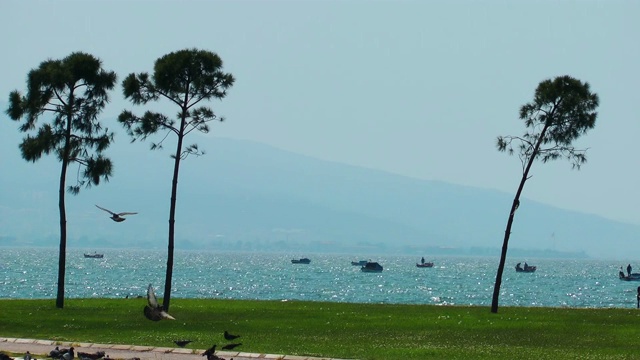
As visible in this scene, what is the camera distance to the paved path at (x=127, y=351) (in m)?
28.8

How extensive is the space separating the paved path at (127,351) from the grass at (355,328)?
1.26 metres

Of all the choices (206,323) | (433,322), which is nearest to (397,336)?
(433,322)

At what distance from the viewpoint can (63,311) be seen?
4803 centimetres

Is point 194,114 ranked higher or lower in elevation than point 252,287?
higher

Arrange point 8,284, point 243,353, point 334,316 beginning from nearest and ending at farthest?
point 243,353 < point 334,316 < point 8,284

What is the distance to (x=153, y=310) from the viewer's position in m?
42.0

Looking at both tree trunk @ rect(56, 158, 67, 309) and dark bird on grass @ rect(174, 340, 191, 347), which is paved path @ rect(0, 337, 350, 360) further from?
tree trunk @ rect(56, 158, 67, 309)

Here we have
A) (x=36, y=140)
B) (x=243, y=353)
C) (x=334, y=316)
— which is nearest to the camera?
(x=243, y=353)

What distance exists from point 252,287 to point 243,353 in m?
119

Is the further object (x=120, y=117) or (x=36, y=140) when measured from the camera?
(x=36, y=140)

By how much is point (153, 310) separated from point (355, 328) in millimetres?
7754

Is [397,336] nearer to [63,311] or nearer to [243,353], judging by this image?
[243,353]

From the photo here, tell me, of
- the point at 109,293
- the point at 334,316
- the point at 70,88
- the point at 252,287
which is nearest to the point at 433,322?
the point at 334,316

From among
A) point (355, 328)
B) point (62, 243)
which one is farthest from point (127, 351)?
point (62, 243)
